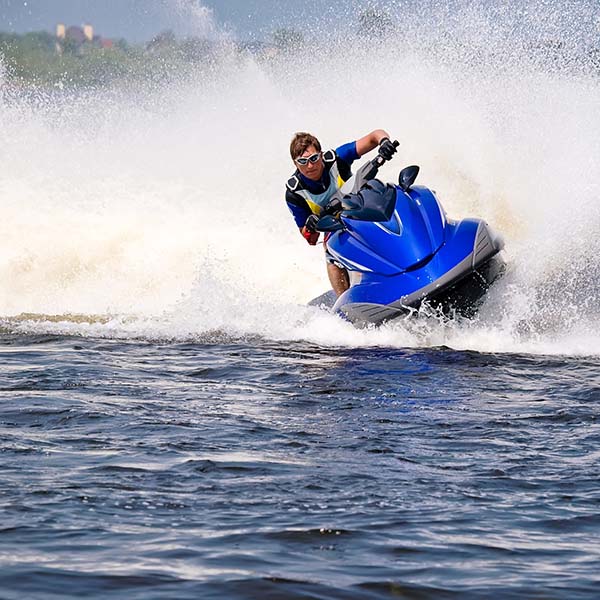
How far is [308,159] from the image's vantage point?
789 centimetres

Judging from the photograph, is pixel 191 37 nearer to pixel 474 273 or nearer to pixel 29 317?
pixel 29 317

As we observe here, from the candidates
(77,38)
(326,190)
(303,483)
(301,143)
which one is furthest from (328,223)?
(77,38)

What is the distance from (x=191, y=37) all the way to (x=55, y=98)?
4758 mm

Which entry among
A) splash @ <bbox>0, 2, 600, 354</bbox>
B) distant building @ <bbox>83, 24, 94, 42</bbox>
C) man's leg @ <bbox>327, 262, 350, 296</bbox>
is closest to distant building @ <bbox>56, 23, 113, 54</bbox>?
distant building @ <bbox>83, 24, 94, 42</bbox>

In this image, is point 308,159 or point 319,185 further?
point 319,185

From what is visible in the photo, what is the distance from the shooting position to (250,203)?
13.1 meters

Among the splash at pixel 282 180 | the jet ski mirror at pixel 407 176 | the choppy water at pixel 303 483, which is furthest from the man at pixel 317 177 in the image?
the choppy water at pixel 303 483

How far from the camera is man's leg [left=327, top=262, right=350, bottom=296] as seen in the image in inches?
322

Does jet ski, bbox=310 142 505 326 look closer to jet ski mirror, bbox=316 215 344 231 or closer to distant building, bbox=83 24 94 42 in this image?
jet ski mirror, bbox=316 215 344 231

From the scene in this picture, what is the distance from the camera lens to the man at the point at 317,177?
7.93m

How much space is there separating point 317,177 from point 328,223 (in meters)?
0.32

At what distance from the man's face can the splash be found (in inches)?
36.3

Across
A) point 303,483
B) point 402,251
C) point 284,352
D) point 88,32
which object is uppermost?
point 88,32

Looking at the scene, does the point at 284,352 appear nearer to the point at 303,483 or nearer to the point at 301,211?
the point at 301,211
